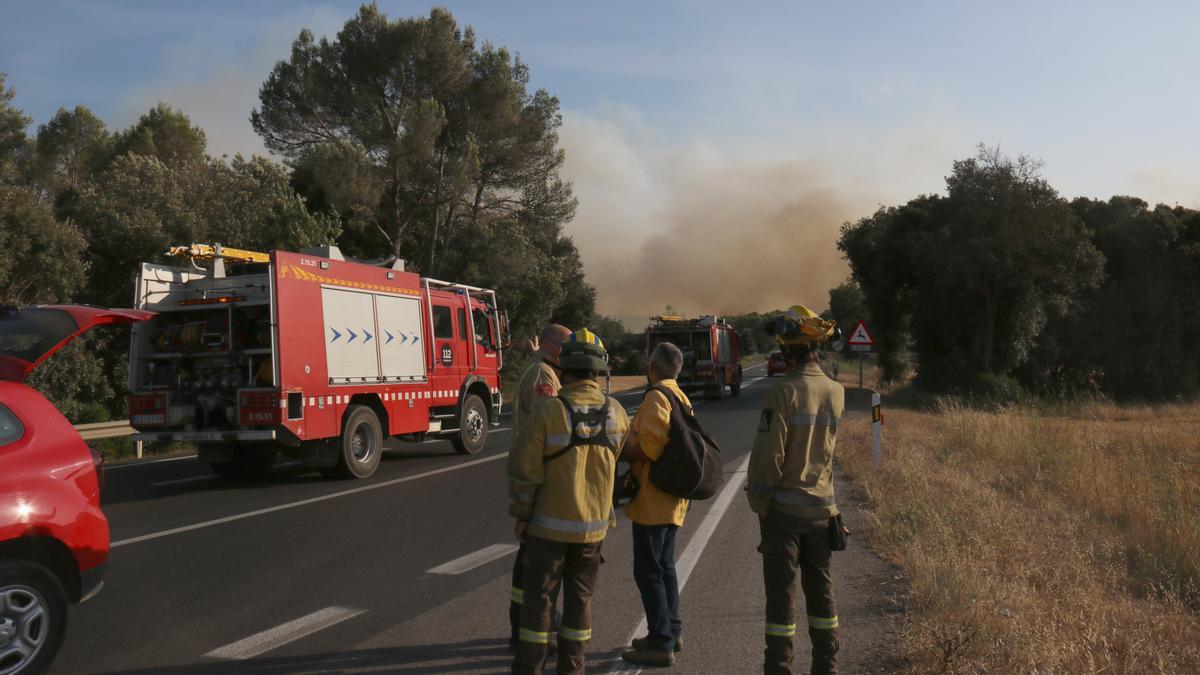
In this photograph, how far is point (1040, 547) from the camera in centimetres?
729

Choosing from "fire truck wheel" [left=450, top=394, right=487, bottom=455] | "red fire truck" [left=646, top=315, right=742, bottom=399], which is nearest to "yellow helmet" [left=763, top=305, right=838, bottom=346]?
"fire truck wheel" [left=450, top=394, right=487, bottom=455]

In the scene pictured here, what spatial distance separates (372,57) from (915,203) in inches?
816

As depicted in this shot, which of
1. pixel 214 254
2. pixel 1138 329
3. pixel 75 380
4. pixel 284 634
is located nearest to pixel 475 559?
pixel 284 634

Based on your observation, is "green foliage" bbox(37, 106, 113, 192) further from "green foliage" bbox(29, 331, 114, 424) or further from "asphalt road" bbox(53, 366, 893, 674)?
"asphalt road" bbox(53, 366, 893, 674)

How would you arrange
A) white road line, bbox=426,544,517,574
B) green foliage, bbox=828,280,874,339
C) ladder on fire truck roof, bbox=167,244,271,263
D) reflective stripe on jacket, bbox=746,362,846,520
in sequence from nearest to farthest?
reflective stripe on jacket, bbox=746,362,846,520
white road line, bbox=426,544,517,574
ladder on fire truck roof, bbox=167,244,271,263
green foliage, bbox=828,280,874,339

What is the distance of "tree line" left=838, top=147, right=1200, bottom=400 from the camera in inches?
1178

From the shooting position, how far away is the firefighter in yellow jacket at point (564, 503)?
3961mm

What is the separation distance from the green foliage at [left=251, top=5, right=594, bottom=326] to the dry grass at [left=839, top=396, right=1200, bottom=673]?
2007cm

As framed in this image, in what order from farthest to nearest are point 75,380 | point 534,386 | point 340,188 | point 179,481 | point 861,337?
point 340,188 < point 861,337 < point 75,380 < point 179,481 < point 534,386

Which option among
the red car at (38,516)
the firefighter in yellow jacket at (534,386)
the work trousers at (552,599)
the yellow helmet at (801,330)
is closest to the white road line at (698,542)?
the firefighter in yellow jacket at (534,386)

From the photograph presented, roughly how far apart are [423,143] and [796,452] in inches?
1068

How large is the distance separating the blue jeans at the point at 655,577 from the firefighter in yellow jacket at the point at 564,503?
680mm

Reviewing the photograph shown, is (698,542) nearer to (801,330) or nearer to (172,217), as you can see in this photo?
(801,330)

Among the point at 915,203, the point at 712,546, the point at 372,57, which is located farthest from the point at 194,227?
the point at 915,203
